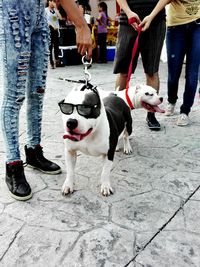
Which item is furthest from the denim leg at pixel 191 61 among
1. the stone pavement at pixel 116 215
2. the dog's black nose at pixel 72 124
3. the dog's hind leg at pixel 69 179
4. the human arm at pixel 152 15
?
the dog's black nose at pixel 72 124

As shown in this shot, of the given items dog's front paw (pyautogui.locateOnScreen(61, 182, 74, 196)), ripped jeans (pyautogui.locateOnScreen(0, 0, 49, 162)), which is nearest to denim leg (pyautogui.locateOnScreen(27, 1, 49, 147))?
ripped jeans (pyautogui.locateOnScreen(0, 0, 49, 162))

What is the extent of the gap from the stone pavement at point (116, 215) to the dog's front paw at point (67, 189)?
4 cm

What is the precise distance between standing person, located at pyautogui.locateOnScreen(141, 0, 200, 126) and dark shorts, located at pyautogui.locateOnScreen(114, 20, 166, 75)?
140 millimetres

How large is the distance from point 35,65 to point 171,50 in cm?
189

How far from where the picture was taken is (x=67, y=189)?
2330 mm

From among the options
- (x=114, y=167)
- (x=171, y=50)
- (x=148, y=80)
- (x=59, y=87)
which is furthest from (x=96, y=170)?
(x=59, y=87)

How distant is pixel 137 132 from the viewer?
140 inches

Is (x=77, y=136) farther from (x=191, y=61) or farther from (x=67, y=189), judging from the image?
(x=191, y=61)

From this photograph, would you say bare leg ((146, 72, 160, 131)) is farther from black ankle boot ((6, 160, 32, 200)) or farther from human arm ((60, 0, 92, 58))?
black ankle boot ((6, 160, 32, 200))

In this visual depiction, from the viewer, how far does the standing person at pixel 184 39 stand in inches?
135

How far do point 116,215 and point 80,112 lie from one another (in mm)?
681

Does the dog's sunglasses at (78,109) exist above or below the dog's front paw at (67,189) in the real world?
above

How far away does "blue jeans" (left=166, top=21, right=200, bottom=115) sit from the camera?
3.50 m

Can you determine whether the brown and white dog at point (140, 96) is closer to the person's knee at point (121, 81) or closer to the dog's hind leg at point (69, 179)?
the person's knee at point (121, 81)
